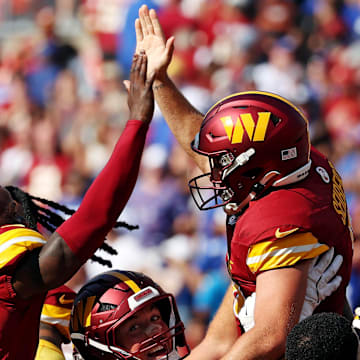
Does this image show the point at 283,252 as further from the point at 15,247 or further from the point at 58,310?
the point at 58,310

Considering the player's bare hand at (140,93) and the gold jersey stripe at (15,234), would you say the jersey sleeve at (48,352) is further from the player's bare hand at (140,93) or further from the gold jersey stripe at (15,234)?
the player's bare hand at (140,93)

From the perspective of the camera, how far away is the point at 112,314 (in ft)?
8.73

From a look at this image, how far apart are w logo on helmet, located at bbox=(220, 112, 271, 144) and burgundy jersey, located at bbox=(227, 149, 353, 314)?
0.22 meters

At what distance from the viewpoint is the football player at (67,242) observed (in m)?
2.11

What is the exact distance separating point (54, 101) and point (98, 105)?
0.73 metres

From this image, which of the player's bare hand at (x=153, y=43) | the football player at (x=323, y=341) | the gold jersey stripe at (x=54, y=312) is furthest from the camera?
the gold jersey stripe at (x=54, y=312)

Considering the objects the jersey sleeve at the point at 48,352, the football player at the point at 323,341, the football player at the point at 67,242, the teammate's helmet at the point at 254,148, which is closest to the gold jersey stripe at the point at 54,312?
the jersey sleeve at the point at 48,352

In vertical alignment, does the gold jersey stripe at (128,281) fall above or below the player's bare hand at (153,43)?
below

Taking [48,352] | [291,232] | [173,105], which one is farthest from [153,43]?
[48,352]

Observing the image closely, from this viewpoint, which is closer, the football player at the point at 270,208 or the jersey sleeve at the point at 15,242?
the jersey sleeve at the point at 15,242

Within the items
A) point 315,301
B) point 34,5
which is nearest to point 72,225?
point 315,301

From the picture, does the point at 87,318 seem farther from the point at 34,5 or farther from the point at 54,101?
the point at 34,5

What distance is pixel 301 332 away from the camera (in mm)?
1820

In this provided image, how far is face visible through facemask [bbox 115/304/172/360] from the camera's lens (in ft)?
8.80
